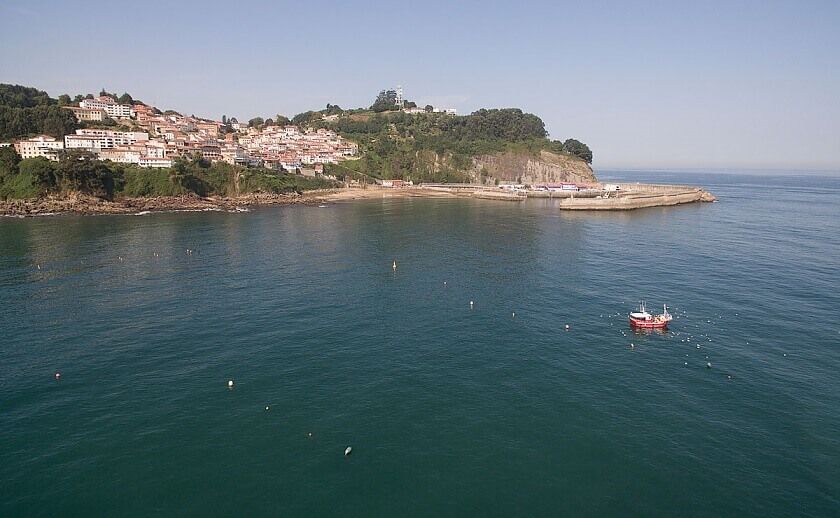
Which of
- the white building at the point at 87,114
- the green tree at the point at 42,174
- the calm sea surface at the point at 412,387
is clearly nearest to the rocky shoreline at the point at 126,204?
the green tree at the point at 42,174

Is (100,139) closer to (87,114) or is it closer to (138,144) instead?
(138,144)

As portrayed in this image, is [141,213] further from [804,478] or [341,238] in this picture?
[804,478]

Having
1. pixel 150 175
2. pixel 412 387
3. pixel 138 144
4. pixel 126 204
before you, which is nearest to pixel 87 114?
pixel 138 144

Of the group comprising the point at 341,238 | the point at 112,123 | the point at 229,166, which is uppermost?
the point at 112,123

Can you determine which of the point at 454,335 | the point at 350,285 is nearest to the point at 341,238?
the point at 350,285

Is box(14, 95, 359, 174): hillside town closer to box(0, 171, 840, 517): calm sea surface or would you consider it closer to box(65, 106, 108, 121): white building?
box(65, 106, 108, 121): white building

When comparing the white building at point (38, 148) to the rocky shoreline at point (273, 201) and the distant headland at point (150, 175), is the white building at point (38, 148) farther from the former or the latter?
the rocky shoreline at point (273, 201)

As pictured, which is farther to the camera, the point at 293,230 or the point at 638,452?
the point at 293,230
